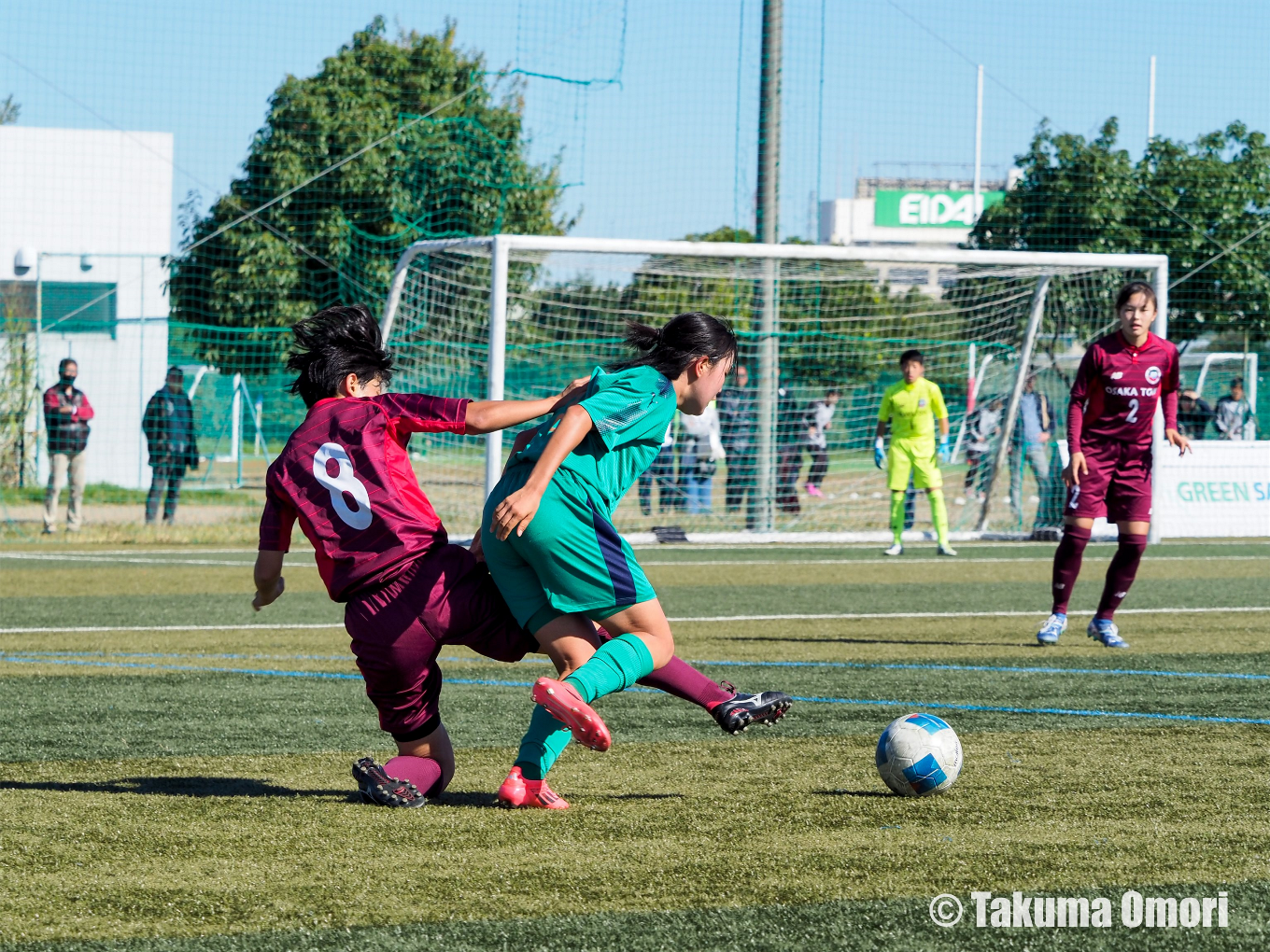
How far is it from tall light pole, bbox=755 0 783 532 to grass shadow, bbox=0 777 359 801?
12081 mm

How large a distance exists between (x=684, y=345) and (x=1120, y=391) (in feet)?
14.3

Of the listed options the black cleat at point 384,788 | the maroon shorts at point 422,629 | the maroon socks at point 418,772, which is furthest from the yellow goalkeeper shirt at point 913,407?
the black cleat at point 384,788

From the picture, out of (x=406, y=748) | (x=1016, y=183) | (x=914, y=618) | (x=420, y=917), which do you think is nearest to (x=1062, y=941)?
(x=420, y=917)

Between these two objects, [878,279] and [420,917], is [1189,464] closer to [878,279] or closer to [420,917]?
[878,279]

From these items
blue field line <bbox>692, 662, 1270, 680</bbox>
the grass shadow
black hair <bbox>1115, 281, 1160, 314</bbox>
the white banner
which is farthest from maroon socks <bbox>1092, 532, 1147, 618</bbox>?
the white banner

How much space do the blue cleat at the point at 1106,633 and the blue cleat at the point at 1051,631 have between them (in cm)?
15

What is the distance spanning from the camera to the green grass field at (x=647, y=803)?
2.95 meters

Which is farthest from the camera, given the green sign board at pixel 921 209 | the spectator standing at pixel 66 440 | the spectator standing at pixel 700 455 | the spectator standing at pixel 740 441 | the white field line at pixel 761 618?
the green sign board at pixel 921 209

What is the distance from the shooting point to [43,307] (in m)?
25.2

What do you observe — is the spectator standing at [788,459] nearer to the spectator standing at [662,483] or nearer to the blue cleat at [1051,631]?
the spectator standing at [662,483]

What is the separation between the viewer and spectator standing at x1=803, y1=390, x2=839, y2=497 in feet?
58.3

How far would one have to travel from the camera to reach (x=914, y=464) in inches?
543

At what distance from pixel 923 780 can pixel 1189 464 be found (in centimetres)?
1327

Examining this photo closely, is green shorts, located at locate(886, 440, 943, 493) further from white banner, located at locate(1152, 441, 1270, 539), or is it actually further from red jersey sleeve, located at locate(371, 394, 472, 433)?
red jersey sleeve, located at locate(371, 394, 472, 433)
